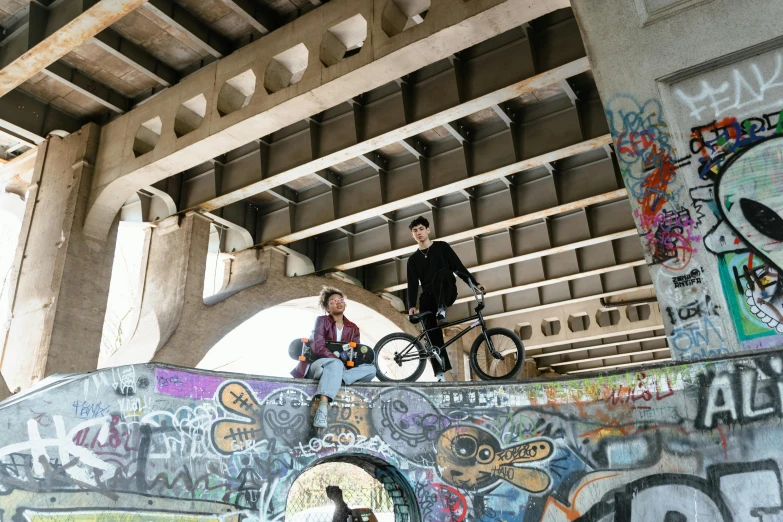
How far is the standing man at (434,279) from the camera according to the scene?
32.0 ft

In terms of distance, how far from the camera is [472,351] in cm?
1006

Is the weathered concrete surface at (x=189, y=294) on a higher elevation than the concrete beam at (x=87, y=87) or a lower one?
lower

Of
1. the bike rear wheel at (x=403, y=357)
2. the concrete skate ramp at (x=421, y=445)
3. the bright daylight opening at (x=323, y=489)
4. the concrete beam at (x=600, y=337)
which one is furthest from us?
the concrete beam at (x=600, y=337)

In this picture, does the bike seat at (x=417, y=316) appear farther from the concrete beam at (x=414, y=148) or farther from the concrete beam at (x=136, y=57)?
the concrete beam at (x=136, y=57)

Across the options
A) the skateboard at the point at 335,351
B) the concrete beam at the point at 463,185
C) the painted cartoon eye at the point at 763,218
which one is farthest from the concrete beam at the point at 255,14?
the painted cartoon eye at the point at 763,218

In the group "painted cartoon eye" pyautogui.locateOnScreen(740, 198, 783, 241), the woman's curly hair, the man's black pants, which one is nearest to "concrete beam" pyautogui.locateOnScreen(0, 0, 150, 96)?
Result: the woman's curly hair

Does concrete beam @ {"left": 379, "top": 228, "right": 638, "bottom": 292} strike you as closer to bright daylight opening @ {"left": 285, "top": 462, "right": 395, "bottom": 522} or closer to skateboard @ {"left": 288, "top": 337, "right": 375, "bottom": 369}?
bright daylight opening @ {"left": 285, "top": 462, "right": 395, "bottom": 522}

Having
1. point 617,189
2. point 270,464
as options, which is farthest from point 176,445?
point 617,189

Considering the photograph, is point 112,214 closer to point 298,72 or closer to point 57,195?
point 57,195

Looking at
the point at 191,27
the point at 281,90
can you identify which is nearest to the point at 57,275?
the point at 191,27

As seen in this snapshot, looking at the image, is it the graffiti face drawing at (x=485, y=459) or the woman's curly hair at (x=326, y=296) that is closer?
the graffiti face drawing at (x=485, y=459)

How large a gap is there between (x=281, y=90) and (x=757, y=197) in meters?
8.73

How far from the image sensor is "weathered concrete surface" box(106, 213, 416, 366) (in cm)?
1680

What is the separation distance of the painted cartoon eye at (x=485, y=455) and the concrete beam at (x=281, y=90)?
22.2 ft
